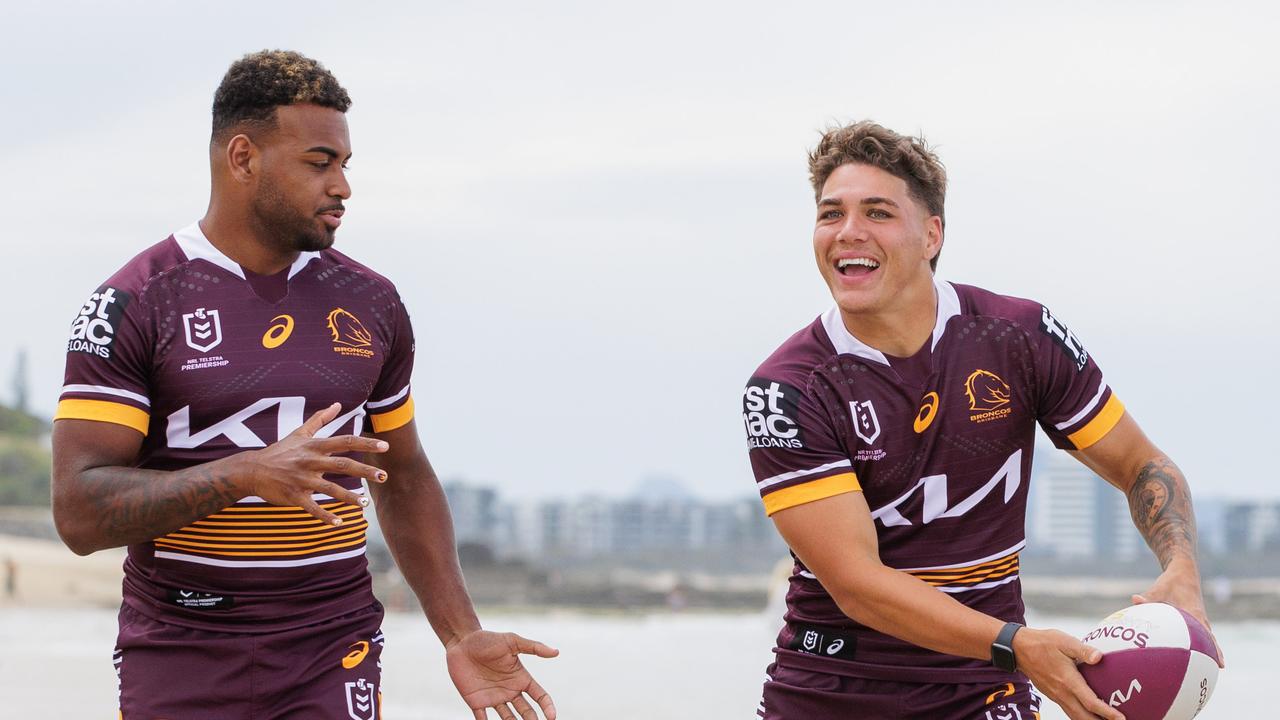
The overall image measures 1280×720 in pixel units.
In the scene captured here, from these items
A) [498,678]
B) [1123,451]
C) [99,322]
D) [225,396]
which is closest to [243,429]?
[225,396]

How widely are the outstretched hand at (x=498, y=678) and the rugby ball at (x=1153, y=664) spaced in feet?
6.55

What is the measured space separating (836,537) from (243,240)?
2413 millimetres

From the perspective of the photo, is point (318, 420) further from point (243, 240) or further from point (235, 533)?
point (243, 240)

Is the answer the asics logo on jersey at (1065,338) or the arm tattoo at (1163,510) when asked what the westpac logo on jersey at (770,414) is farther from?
the arm tattoo at (1163,510)

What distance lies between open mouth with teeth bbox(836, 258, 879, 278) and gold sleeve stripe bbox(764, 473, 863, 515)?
0.78m

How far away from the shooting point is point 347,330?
19.0 feet

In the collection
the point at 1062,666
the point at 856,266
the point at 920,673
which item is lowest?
the point at 920,673

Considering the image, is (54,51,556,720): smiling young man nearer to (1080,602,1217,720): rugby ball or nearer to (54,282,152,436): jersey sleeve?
(54,282,152,436): jersey sleeve

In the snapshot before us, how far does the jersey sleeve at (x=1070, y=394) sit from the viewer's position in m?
6.05

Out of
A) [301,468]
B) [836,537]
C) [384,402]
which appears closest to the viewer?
[301,468]

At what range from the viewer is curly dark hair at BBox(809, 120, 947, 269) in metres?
6.09

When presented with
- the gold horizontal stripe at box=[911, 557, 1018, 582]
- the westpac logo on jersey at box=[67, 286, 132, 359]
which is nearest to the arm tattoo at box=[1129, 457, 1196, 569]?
the gold horizontal stripe at box=[911, 557, 1018, 582]

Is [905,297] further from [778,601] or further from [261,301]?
[778,601]

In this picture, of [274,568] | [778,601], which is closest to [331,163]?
[274,568]
